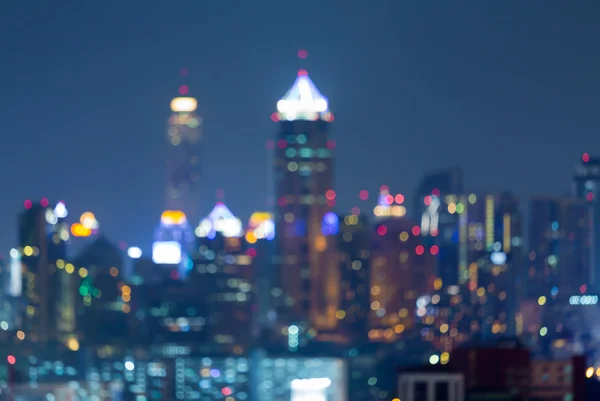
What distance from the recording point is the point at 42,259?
1255 inches

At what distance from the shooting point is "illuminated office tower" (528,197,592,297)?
31.0m

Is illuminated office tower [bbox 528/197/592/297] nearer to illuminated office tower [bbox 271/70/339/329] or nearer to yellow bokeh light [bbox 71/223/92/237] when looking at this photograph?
illuminated office tower [bbox 271/70/339/329]

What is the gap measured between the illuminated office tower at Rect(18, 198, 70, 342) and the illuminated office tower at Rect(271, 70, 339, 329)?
13.7 feet

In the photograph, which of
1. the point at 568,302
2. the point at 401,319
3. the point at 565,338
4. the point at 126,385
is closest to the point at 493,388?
the point at 565,338

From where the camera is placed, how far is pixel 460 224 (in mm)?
34812

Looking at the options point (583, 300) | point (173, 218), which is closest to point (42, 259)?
point (583, 300)

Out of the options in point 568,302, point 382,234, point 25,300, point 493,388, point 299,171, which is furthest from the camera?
point 299,171

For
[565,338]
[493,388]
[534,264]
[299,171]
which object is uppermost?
[299,171]

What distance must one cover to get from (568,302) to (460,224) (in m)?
6.16

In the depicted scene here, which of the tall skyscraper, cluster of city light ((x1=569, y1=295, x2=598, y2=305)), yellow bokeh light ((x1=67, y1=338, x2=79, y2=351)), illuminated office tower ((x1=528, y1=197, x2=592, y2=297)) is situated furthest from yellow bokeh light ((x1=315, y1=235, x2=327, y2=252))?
cluster of city light ((x1=569, y1=295, x2=598, y2=305))

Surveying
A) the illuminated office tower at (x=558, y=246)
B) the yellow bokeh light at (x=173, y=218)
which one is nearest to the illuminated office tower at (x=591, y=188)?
the illuminated office tower at (x=558, y=246)

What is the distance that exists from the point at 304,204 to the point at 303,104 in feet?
10.4

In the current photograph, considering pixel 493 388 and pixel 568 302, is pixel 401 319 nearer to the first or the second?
pixel 568 302

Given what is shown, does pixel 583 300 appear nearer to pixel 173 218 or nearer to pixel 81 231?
pixel 81 231
